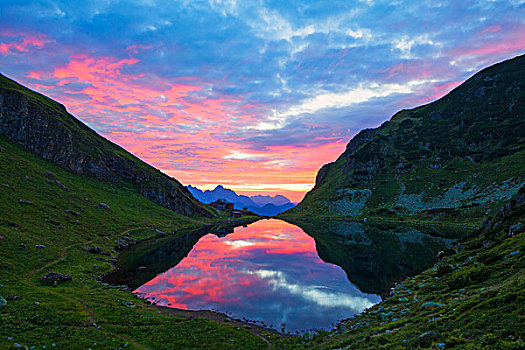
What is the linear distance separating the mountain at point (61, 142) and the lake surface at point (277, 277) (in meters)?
76.4

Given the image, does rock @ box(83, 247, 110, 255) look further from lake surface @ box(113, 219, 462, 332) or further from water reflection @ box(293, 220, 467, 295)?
water reflection @ box(293, 220, 467, 295)

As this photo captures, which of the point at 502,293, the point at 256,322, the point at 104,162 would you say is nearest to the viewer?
the point at 502,293

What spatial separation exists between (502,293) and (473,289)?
26.1 feet

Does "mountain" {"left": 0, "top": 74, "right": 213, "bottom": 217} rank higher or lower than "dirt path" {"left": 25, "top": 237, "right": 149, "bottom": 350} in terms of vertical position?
higher

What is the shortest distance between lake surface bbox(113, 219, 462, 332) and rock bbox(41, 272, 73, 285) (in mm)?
7937

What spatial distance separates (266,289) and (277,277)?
7988mm

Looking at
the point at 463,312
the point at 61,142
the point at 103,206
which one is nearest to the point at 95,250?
the point at 103,206

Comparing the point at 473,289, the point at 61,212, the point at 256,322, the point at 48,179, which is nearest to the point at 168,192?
the point at 48,179

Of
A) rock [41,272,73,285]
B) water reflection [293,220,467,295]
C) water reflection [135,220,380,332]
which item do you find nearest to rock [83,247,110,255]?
water reflection [135,220,380,332]

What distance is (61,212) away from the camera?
6956 cm

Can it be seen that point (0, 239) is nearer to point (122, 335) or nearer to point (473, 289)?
point (122, 335)

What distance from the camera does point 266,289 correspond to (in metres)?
43.0

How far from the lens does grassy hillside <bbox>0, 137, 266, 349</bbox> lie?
20.4 m

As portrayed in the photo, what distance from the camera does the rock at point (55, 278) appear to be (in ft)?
114
